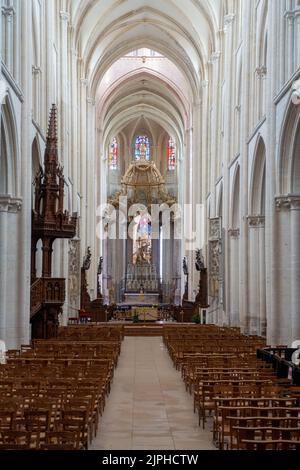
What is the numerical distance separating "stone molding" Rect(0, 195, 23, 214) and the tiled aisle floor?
6.13 metres

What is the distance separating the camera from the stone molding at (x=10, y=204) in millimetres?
22406

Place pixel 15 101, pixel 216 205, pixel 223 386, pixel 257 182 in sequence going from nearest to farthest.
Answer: pixel 223 386 < pixel 15 101 < pixel 257 182 < pixel 216 205

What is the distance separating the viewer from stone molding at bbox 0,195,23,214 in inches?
882

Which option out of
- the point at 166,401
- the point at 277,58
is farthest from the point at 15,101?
the point at 166,401

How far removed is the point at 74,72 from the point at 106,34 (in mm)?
7566

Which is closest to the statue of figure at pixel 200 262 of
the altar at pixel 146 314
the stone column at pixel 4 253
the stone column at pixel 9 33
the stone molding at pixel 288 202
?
the altar at pixel 146 314

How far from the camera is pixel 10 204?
2267cm

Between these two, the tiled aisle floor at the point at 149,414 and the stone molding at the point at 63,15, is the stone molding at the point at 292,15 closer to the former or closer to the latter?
the tiled aisle floor at the point at 149,414

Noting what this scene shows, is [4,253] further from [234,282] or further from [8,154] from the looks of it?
[234,282]

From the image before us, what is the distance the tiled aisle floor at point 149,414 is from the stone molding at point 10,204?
613cm

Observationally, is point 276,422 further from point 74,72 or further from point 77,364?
point 74,72

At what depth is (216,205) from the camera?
1608 inches

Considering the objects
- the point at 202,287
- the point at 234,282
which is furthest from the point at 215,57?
the point at 234,282

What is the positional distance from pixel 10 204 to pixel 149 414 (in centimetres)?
1179
